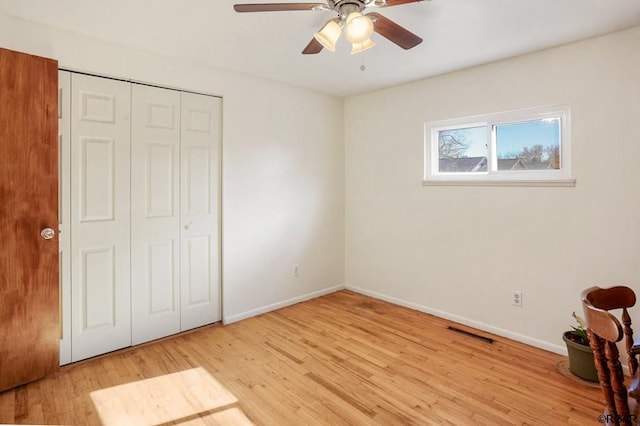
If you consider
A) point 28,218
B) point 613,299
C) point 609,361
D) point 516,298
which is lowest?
point 516,298

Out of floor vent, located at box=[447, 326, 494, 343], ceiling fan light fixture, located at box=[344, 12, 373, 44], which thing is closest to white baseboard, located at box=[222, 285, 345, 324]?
floor vent, located at box=[447, 326, 494, 343]

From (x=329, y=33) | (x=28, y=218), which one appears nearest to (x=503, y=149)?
(x=329, y=33)

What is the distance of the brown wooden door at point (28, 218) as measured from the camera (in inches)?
87.3

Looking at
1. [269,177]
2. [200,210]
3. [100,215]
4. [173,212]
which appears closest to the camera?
[100,215]

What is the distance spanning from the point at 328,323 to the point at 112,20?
115 inches

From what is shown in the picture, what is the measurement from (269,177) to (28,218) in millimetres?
2004

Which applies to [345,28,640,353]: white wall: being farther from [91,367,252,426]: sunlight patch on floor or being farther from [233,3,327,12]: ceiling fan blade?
[91,367,252,426]: sunlight patch on floor

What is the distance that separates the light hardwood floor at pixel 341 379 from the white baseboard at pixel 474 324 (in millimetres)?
78

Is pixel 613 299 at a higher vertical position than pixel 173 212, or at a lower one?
lower

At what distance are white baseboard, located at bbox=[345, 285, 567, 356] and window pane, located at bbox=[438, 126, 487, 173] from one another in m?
1.41

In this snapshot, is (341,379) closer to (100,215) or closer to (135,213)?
(135,213)

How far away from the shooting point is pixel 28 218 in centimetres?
230

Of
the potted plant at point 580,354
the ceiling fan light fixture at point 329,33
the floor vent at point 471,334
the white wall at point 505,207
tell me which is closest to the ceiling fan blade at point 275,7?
the ceiling fan light fixture at point 329,33

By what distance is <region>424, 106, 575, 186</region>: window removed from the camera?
2.82m
